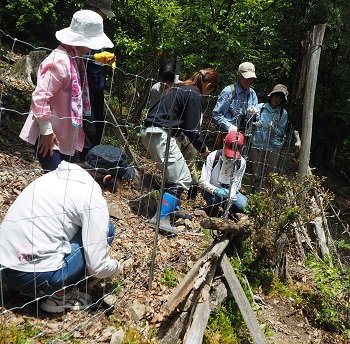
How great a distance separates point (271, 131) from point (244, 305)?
2872 millimetres

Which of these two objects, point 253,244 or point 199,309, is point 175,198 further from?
point 199,309

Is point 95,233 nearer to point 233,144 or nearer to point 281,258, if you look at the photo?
point 233,144

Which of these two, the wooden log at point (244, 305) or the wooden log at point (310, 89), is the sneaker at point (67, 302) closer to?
the wooden log at point (244, 305)

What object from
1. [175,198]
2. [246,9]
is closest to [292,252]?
[175,198]

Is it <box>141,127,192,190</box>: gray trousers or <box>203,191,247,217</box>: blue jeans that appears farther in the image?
<box>203,191,247,217</box>: blue jeans

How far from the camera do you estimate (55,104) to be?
349 centimetres

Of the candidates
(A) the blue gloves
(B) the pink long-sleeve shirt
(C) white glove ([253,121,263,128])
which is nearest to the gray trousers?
(A) the blue gloves

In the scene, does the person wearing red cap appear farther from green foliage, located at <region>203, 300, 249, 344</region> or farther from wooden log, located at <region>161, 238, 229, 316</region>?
green foliage, located at <region>203, 300, 249, 344</region>

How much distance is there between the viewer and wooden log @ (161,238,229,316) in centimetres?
313

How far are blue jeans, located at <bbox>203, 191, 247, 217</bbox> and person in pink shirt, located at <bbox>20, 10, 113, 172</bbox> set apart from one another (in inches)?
67.7

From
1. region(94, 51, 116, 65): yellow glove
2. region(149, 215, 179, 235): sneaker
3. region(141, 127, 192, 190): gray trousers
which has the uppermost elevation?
region(94, 51, 116, 65): yellow glove

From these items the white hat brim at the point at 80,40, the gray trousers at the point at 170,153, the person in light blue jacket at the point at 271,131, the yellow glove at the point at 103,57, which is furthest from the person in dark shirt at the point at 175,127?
the person in light blue jacket at the point at 271,131

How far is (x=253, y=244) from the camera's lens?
4188mm

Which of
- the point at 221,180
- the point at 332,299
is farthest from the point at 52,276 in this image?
the point at 332,299
